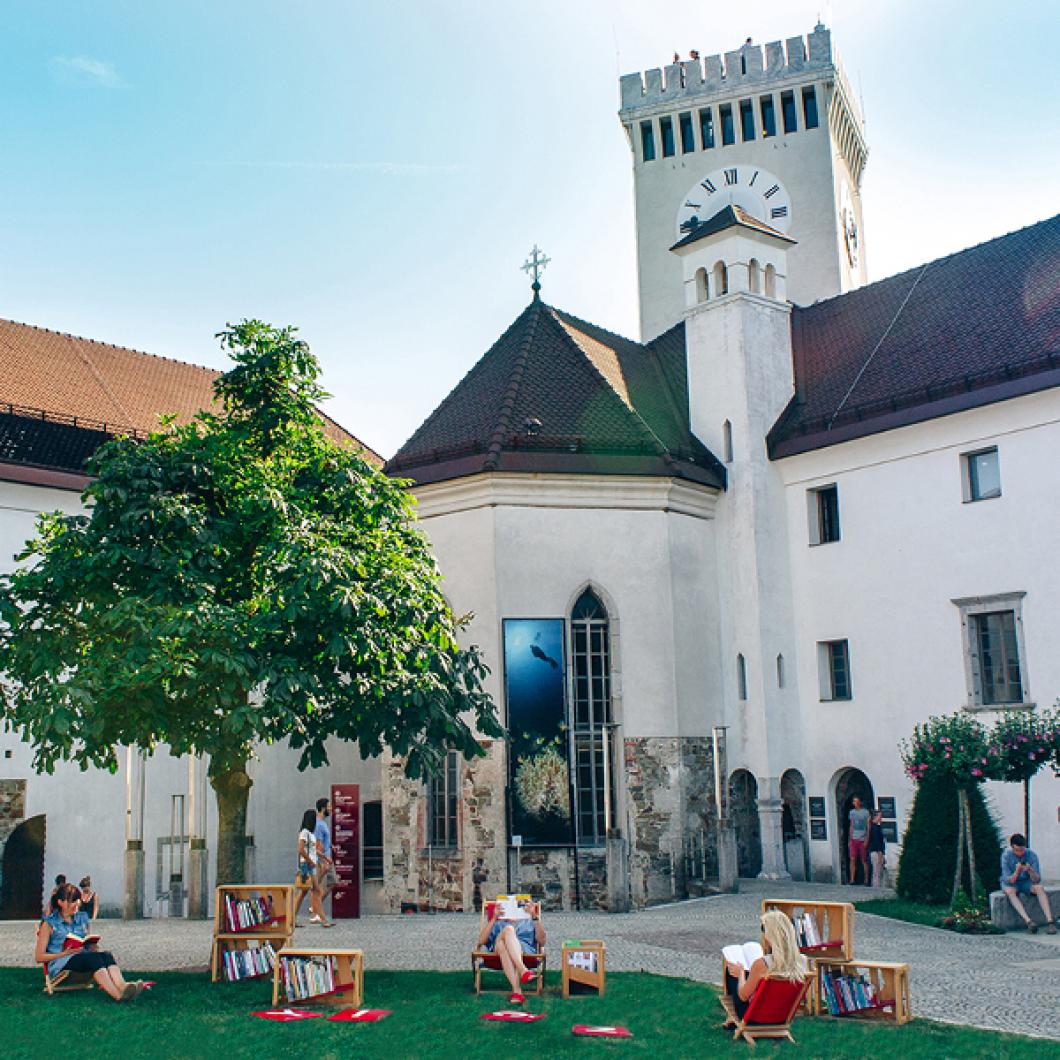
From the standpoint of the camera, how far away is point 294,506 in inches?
637

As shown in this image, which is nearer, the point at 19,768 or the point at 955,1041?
the point at 955,1041

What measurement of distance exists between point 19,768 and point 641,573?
1274cm

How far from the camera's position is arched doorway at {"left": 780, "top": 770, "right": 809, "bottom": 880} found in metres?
26.6

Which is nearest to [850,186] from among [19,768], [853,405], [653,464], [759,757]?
[853,405]

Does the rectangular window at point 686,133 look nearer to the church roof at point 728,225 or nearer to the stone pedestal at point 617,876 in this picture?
the church roof at point 728,225

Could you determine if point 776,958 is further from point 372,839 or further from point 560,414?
point 372,839

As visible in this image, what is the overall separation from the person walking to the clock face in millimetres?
20617

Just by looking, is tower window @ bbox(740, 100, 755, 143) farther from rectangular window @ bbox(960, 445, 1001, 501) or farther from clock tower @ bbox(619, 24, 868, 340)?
rectangular window @ bbox(960, 445, 1001, 501)

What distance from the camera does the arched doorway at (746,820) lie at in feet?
87.9

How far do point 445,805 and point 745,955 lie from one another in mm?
14470

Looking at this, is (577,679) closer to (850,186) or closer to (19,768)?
(19,768)

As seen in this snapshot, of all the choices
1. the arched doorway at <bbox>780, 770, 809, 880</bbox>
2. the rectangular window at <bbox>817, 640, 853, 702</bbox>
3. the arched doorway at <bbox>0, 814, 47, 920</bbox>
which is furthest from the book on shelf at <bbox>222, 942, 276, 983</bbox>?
the rectangular window at <bbox>817, 640, 853, 702</bbox>

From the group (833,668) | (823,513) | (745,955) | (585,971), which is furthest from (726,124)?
(745,955)

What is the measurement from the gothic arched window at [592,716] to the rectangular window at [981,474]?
764 centimetres
